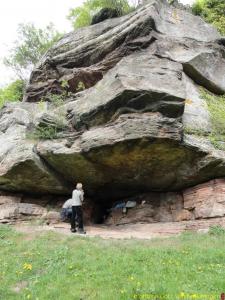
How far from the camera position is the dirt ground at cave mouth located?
14445mm

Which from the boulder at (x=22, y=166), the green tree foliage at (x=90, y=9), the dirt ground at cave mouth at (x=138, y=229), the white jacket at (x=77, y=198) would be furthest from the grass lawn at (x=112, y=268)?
the green tree foliage at (x=90, y=9)

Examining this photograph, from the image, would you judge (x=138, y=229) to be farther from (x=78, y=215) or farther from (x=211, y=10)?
(x=211, y=10)

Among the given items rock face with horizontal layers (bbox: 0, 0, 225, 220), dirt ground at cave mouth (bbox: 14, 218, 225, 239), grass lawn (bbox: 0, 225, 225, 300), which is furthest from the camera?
rock face with horizontal layers (bbox: 0, 0, 225, 220)

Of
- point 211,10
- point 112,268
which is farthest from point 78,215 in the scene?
point 211,10

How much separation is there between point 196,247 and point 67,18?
25.9 m

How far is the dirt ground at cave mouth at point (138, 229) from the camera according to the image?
14.4m

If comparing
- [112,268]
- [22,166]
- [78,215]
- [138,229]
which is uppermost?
[112,268]

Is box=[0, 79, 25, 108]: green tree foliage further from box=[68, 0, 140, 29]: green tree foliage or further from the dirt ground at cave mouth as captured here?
the dirt ground at cave mouth

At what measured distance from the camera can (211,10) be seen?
25.7 m

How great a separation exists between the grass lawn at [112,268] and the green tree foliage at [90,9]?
1532 cm

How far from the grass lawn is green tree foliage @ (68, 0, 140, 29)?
50.2 feet

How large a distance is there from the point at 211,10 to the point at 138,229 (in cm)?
1657

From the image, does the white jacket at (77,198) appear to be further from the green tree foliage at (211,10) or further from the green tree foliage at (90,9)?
the green tree foliage at (211,10)

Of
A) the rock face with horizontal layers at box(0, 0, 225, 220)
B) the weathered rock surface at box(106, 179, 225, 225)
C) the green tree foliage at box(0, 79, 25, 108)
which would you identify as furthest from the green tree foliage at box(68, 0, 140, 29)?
the weathered rock surface at box(106, 179, 225, 225)
